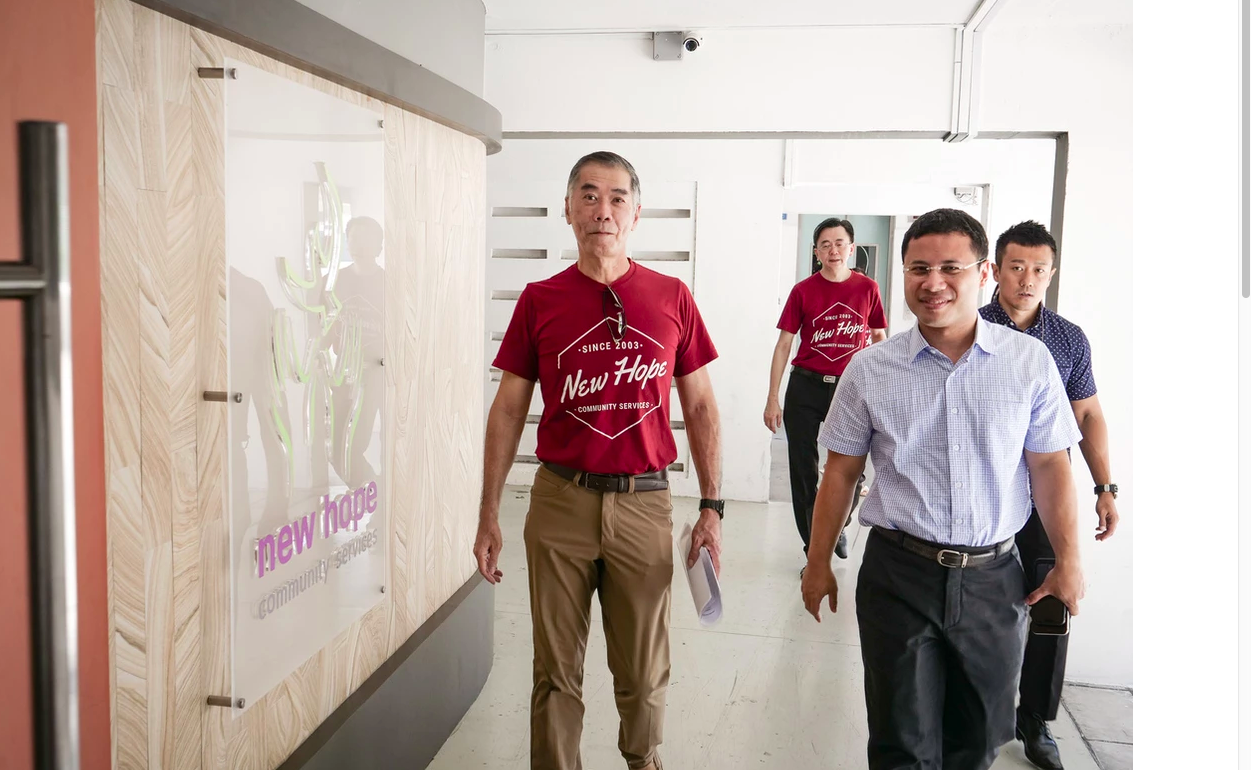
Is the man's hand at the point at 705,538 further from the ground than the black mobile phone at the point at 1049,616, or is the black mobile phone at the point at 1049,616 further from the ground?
the man's hand at the point at 705,538

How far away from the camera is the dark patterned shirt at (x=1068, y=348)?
3076 mm

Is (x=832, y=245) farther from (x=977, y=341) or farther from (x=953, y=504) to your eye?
(x=953, y=504)

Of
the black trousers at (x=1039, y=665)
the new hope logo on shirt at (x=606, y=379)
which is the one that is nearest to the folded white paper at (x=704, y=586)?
the new hope logo on shirt at (x=606, y=379)

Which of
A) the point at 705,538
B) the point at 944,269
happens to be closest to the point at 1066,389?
the point at 944,269

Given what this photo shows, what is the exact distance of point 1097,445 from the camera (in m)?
3.18

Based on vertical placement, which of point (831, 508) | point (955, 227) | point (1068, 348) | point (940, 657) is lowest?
point (940, 657)

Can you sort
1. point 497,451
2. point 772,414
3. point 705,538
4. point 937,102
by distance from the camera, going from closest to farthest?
point 705,538 → point 497,451 → point 937,102 → point 772,414

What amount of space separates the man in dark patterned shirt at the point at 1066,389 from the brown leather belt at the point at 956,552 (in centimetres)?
81

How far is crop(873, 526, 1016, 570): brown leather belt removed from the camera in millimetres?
2279

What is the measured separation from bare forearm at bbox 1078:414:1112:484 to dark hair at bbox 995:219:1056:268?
63 cm

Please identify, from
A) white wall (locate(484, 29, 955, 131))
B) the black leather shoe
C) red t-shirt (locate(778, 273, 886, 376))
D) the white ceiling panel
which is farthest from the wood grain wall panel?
red t-shirt (locate(778, 273, 886, 376))

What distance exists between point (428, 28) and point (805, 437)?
3.38 meters

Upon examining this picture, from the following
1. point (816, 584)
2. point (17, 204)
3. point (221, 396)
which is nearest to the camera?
point (17, 204)

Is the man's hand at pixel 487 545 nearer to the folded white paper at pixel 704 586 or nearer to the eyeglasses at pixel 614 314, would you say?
the folded white paper at pixel 704 586
